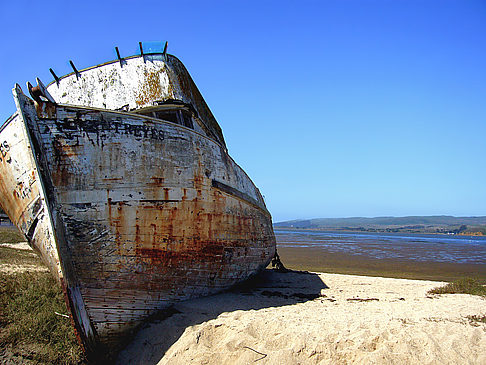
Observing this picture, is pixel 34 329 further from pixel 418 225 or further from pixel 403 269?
pixel 418 225

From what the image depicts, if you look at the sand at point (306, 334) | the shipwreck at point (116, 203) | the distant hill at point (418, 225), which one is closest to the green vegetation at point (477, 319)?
the sand at point (306, 334)

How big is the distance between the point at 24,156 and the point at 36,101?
0.78 meters

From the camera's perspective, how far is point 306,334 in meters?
3.86

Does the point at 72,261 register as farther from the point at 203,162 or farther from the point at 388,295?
A: the point at 388,295

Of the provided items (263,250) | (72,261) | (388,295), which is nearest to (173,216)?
(72,261)

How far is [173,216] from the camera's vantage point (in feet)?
15.0

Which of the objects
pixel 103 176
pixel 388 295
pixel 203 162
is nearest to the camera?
pixel 103 176

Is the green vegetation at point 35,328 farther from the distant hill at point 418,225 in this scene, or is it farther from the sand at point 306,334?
the distant hill at point 418,225

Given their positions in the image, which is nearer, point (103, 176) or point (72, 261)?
point (72, 261)

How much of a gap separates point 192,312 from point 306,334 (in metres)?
1.55

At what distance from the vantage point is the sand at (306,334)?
3535 mm

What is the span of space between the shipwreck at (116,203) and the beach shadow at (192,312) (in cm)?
18

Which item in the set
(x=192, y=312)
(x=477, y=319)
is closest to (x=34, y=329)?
(x=192, y=312)

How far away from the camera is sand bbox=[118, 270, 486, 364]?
139 inches
